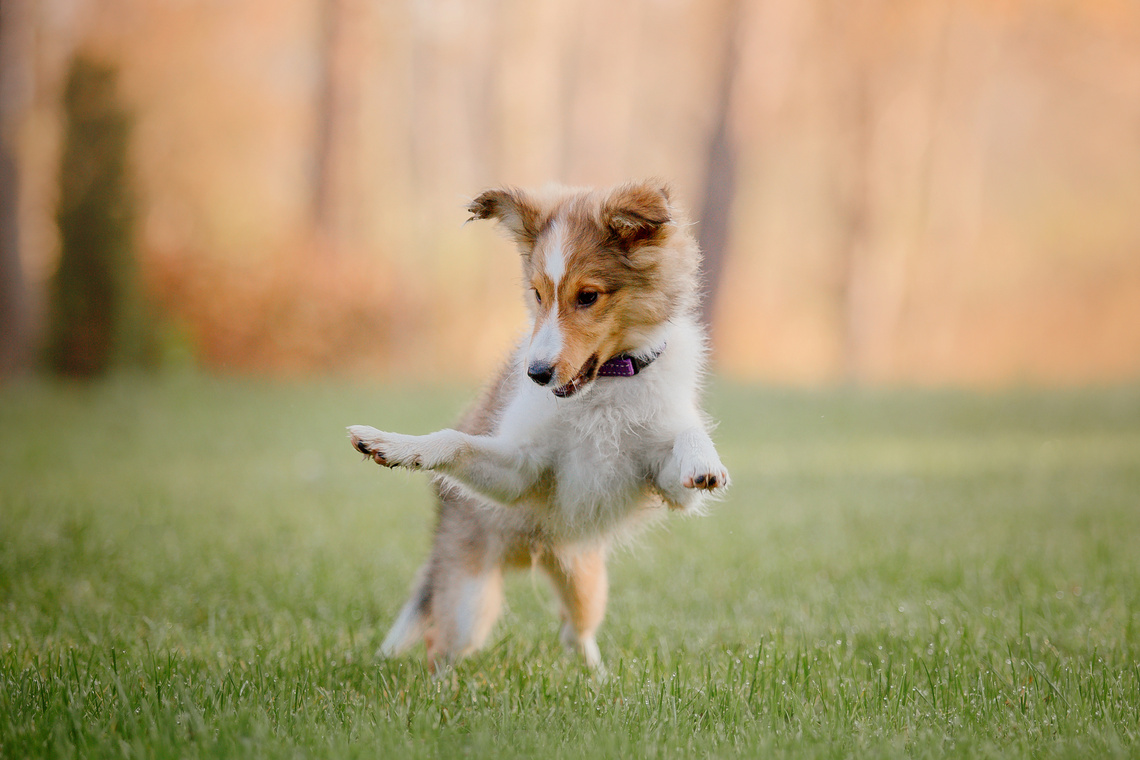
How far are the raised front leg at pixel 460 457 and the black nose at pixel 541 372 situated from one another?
370mm

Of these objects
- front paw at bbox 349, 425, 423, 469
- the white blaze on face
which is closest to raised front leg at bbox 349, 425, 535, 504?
front paw at bbox 349, 425, 423, 469

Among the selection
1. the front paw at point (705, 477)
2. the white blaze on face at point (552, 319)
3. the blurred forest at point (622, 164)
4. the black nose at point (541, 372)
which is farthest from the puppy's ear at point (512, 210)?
the blurred forest at point (622, 164)

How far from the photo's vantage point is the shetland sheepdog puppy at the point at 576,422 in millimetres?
3379

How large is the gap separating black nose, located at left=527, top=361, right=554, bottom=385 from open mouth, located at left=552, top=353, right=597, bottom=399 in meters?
0.07

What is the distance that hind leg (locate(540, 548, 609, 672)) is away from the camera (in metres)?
3.86

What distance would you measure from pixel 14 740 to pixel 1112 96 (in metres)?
27.6

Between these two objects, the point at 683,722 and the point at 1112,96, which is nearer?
the point at 683,722

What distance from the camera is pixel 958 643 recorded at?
393cm

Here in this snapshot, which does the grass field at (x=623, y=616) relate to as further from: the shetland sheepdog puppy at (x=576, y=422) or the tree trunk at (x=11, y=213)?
the tree trunk at (x=11, y=213)

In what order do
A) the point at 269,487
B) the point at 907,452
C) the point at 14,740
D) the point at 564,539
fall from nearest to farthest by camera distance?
the point at 14,740, the point at 564,539, the point at 269,487, the point at 907,452

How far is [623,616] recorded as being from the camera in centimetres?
462

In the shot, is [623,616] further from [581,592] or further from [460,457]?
[460,457]

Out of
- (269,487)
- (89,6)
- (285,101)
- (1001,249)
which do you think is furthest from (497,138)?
(269,487)

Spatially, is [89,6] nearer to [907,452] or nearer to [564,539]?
[907,452]
